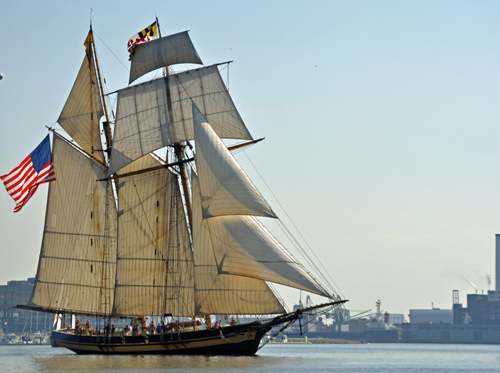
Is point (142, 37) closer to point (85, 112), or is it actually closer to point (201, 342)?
point (85, 112)

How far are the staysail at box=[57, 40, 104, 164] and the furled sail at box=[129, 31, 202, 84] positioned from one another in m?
4.51

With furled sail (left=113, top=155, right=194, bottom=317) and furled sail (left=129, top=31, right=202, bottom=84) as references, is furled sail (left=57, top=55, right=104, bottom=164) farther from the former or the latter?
furled sail (left=113, top=155, right=194, bottom=317)

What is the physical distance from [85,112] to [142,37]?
30.0 ft

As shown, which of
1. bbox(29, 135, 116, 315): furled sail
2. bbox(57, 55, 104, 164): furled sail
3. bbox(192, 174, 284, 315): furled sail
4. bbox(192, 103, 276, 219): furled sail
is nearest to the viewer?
bbox(192, 103, 276, 219): furled sail

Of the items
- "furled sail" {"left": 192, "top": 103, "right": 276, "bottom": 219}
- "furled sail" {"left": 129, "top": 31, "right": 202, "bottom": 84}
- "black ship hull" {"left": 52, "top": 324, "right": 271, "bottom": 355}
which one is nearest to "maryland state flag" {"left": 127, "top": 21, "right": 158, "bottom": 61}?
"furled sail" {"left": 129, "top": 31, "right": 202, "bottom": 84}

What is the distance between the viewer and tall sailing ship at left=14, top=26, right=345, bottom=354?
59.7 m

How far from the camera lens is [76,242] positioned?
69812 millimetres

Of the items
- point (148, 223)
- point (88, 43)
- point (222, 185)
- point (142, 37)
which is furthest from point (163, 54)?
point (222, 185)

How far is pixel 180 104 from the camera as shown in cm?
6838

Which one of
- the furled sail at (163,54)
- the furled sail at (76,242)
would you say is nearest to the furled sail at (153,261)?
the furled sail at (76,242)

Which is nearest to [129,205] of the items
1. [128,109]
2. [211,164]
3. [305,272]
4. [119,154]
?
[119,154]

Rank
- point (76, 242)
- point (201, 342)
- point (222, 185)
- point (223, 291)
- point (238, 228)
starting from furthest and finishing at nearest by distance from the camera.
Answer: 1. point (76, 242)
2. point (201, 342)
3. point (223, 291)
4. point (238, 228)
5. point (222, 185)

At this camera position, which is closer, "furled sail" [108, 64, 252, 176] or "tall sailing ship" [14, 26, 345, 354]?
"tall sailing ship" [14, 26, 345, 354]

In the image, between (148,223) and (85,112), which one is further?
(85,112)
